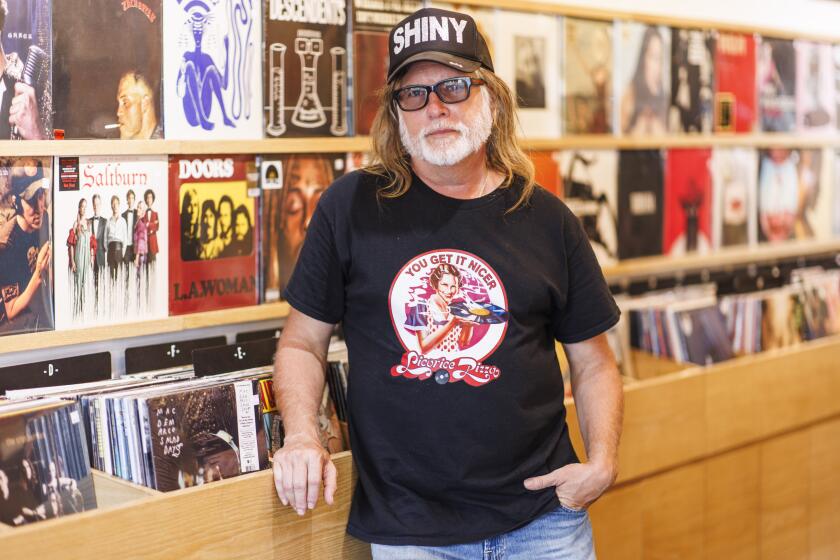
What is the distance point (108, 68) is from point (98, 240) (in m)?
0.39

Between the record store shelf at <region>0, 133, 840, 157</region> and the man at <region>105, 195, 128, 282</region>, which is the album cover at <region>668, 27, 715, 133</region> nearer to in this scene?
the record store shelf at <region>0, 133, 840, 157</region>

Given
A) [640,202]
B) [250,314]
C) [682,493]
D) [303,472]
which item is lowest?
[682,493]

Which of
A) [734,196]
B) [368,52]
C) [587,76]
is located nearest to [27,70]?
[368,52]

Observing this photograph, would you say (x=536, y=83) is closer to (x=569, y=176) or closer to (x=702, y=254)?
(x=569, y=176)

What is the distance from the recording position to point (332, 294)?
7.07 ft

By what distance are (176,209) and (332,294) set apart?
61 centimetres

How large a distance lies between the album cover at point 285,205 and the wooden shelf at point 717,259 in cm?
120

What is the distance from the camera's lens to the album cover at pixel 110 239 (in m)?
2.37

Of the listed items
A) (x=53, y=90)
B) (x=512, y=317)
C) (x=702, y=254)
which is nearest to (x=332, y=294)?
(x=512, y=317)

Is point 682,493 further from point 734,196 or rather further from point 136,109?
point 136,109

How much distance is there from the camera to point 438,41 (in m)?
2.14

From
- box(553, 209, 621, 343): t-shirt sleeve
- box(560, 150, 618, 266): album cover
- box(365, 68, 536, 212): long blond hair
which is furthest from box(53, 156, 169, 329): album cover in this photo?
box(560, 150, 618, 266): album cover

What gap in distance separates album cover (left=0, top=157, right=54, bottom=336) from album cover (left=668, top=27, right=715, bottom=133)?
235 cm

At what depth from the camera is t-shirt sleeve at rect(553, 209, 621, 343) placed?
7.37 ft
